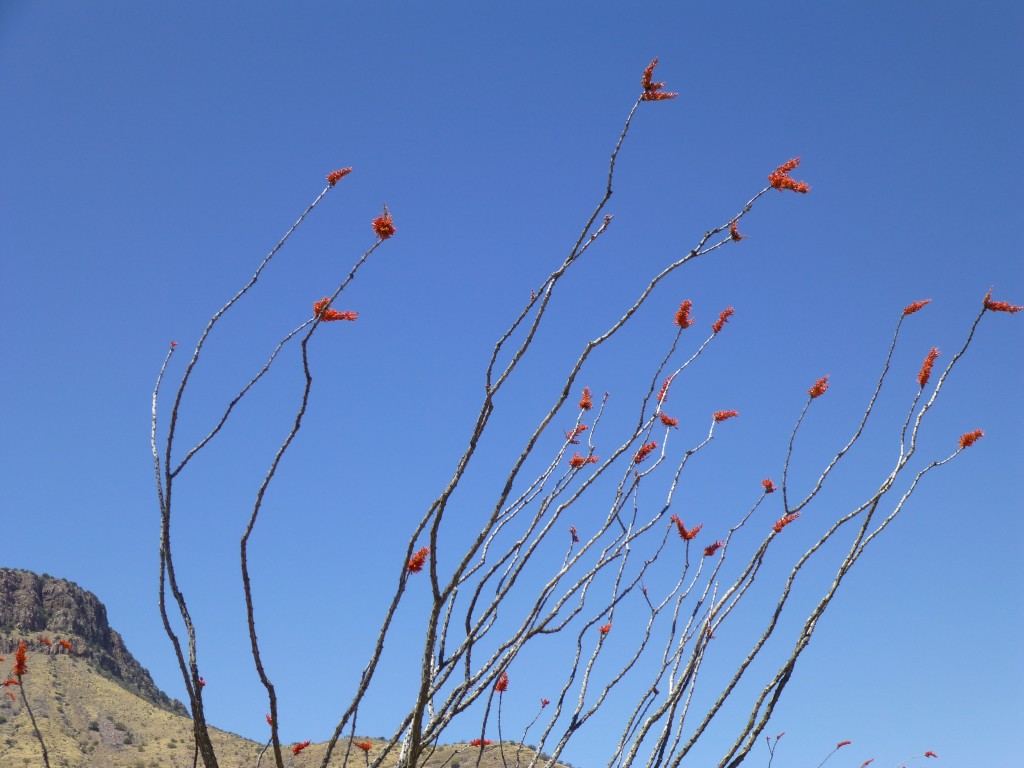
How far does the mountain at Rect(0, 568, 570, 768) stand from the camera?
41312 mm

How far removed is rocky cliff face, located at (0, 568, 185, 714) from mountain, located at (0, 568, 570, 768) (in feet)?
0.23

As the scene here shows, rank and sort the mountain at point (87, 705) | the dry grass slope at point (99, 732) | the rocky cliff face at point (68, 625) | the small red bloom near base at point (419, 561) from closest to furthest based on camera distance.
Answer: the small red bloom near base at point (419, 561), the dry grass slope at point (99, 732), the mountain at point (87, 705), the rocky cliff face at point (68, 625)

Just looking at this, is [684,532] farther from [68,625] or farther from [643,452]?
[68,625]

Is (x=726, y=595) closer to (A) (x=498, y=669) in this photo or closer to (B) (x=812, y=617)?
(B) (x=812, y=617)

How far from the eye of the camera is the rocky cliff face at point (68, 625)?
58688 mm

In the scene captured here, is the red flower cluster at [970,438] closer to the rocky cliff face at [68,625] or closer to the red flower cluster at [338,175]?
the red flower cluster at [338,175]

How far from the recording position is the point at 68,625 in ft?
204

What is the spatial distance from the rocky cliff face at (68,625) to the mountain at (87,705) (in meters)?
0.07

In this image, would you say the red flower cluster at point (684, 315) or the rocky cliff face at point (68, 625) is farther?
the rocky cliff face at point (68, 625)

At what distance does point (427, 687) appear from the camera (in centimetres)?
250

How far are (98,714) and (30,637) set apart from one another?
1154 cm

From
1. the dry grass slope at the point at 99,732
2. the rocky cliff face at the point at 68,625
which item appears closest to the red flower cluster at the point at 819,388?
the dry grass slope at the point at 99,732

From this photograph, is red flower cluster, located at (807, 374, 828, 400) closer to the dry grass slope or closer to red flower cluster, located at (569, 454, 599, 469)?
red flower cluster, located at (569, 454, 599, 469)

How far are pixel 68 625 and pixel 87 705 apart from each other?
14281 millimetres
